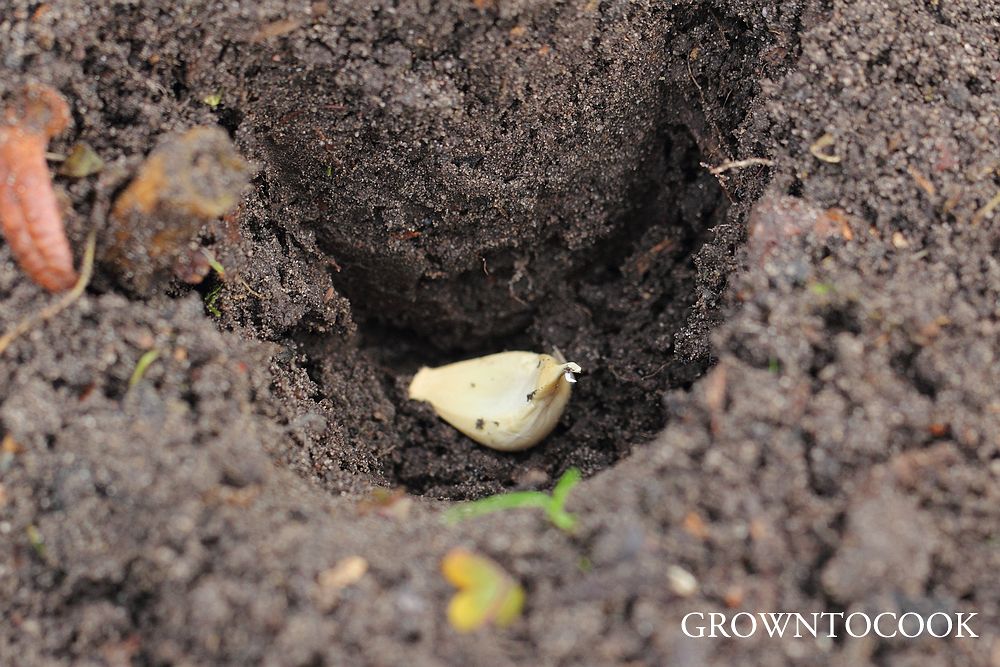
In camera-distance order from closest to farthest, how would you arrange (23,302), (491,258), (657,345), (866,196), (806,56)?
(23,302) → (866,196) → (806,56) → (657,345) → (491,258)

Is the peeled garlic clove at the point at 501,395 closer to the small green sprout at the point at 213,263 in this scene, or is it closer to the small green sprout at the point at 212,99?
the small green sprout at the point at 213,263

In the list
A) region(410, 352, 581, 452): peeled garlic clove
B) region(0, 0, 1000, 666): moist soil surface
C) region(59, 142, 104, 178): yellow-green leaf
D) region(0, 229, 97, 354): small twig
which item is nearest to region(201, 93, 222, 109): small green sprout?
region(0, 0, 1000, 666): moist soil surface

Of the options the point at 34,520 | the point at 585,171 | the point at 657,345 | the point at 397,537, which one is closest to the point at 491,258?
the point at 585,171

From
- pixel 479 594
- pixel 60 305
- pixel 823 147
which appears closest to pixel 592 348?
pixel 823 147

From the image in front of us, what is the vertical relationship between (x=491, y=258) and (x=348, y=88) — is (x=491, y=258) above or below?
below

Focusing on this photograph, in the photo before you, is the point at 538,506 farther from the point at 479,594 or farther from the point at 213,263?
the point at 213,263

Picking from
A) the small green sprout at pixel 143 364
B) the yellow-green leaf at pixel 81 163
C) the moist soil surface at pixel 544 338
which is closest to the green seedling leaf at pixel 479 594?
the moist soil surface at pixel 544 338

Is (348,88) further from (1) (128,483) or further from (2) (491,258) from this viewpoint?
(1) (128,483)

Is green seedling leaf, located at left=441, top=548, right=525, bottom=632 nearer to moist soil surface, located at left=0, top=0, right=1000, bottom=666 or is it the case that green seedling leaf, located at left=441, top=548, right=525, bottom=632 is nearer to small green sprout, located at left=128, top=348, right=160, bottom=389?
moist soil surface, located at left=0, top=0, right=1000, bottom=666
